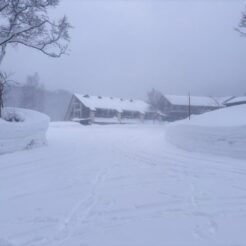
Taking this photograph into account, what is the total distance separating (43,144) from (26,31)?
5161 mm

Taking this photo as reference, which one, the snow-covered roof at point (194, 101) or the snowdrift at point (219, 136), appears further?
the snow-covered roof at point (194, 101)

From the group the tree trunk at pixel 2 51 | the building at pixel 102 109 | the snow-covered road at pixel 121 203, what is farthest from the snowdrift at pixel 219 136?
the building at pixel 102 109

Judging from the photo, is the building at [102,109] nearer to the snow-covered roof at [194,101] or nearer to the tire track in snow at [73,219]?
the snow-covered roof at [194,101]

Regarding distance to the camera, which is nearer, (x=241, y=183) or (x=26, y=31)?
(x=241, y=183)

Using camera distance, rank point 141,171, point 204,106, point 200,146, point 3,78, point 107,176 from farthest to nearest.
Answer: point 204,106 < point 3,78 < point 200,146 < point 141,171 < point 107,176

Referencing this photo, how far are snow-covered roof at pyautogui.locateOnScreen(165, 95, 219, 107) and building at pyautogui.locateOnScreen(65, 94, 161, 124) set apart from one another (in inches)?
291

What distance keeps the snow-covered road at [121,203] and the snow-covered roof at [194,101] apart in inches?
2491

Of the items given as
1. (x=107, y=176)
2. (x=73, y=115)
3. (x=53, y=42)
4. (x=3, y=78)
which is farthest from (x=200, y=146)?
(x=73, y=115)

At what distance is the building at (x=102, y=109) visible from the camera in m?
60.4

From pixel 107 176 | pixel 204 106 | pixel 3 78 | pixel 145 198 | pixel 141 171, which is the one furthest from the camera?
pixel 204 106

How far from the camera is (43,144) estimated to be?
14.4 metres

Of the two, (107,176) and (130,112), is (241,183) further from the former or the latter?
(130,112)

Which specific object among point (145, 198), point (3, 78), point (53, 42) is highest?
point (53, 42)

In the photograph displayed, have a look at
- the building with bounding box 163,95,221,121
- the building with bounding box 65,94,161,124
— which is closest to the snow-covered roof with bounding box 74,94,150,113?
the building with bounding box 65,94,161,124
